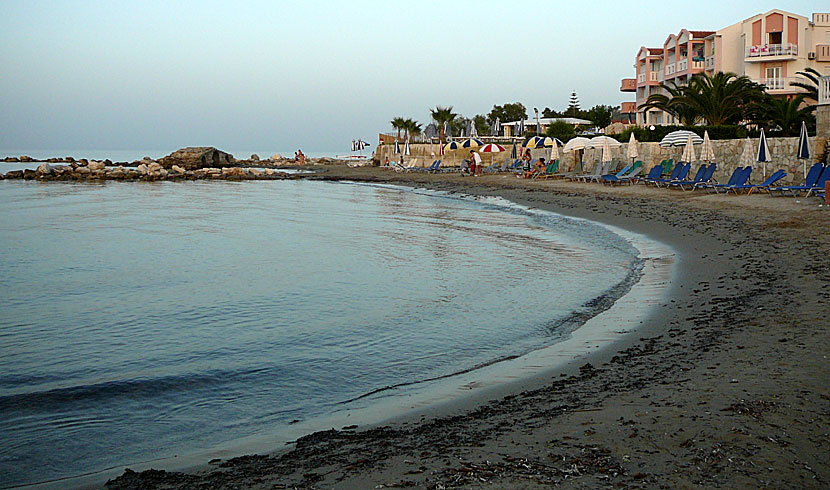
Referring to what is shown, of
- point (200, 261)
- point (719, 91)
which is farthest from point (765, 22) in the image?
point (200, 261)

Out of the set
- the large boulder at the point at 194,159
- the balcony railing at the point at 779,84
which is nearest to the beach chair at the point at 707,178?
the balcony railing at the point at 779,84

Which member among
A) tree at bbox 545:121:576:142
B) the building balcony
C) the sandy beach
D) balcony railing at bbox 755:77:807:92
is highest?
the building balcony

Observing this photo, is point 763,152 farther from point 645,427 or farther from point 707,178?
point 645,427

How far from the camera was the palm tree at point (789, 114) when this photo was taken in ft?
86.8

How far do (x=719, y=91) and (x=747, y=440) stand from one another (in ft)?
100

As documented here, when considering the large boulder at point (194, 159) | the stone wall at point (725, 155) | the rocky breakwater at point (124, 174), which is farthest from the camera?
the large boulder at point (194, 159)

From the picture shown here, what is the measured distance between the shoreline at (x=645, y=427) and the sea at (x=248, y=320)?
957 millimetres

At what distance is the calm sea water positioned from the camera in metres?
5.10

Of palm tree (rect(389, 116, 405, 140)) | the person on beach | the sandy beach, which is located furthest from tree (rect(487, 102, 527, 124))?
the sandy beach

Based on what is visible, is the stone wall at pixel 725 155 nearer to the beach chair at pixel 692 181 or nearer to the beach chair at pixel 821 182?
the beach chair at pixel 692 181

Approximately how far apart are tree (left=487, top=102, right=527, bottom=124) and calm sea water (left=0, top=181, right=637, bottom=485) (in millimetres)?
63071

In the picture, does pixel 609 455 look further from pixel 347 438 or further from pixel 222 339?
pixel 222 339

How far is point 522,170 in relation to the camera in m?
35.9

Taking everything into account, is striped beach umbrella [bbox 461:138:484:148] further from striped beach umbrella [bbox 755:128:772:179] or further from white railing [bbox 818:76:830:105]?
white railing [bbox 818:76:830:105]
